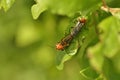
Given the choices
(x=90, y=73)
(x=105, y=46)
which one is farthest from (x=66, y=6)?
(x=90, y=73)

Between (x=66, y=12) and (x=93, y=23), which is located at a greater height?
(x=66, y=12)

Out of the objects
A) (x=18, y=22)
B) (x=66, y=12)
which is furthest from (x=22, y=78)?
(x=66, y=12)

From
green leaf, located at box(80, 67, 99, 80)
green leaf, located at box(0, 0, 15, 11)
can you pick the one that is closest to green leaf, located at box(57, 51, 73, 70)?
green leaf, located at box(80, 67, 99, 80)

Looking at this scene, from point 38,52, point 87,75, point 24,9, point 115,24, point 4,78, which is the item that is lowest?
point 4,78

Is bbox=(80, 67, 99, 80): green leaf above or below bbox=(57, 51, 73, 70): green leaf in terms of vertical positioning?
below

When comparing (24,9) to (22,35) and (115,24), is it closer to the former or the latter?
(22,35)

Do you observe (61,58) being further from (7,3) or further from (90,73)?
(7,3)

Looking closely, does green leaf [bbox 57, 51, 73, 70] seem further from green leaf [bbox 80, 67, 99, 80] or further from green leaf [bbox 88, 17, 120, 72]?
green leaf [bbox 88, 17, 120, 72]

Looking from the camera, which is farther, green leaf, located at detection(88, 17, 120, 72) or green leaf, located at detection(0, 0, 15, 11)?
green leaf, located at detection(0, 0, 15, 11)

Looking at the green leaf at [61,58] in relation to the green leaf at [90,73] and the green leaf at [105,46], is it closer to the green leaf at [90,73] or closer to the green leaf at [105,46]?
the green leaf at [90,73]
